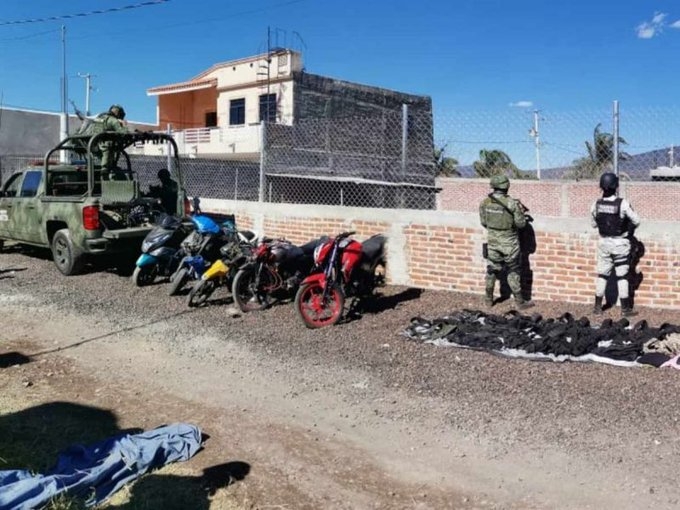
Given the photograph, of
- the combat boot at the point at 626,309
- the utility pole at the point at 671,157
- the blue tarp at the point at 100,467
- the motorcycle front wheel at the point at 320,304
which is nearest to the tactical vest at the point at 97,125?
the motorcycle front wheel at the point at 320,304

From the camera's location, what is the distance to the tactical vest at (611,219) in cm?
709

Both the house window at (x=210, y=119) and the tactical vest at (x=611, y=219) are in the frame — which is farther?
the house window at (x=210, y=119)

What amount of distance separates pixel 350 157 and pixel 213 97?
1015 inches

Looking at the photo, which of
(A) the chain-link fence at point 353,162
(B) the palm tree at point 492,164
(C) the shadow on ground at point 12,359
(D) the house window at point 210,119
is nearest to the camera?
(C) the shadow on ground at point 12,359

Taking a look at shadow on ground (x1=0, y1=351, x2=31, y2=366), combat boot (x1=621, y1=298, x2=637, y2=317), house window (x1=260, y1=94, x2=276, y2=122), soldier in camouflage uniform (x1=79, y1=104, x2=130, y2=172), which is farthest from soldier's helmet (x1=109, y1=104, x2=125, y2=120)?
house window (x1=260, y1=94, x2=276, y2=122)

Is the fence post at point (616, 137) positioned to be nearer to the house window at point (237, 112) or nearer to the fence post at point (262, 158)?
the fence post at point (262, 158)

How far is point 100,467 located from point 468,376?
Result: 116 inches

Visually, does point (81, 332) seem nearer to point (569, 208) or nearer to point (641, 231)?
point (641, 231)

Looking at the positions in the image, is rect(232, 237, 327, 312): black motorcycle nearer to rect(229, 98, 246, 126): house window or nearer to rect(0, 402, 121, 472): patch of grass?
rect(0, 402, 121, 472): patch of grass

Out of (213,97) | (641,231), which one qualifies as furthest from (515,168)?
(213,97)

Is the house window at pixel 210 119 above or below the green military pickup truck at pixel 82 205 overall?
above

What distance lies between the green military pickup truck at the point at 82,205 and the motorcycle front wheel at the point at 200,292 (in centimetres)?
211

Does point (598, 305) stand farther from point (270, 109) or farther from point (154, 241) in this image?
point (270, 109)

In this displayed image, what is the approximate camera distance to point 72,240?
9906 mm
